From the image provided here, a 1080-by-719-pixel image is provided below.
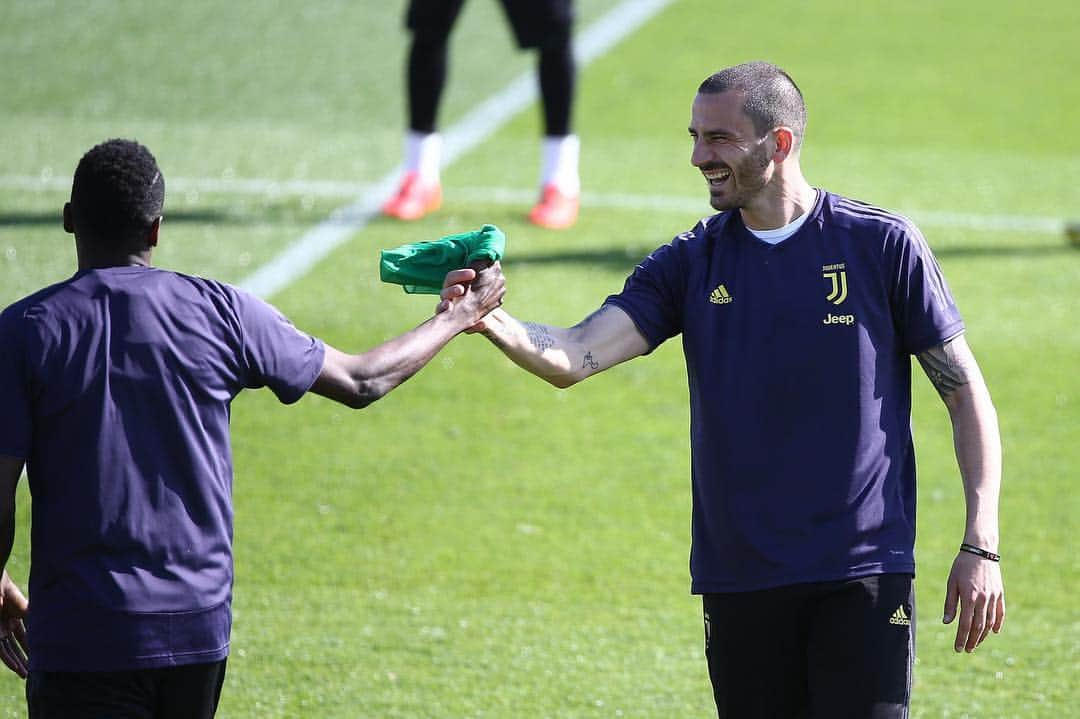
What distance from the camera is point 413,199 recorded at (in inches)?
444

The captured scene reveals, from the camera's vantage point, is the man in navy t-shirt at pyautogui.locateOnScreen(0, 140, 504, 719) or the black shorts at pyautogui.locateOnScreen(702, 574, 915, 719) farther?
the black shorts at pyautogui.locateOnScreen(702, 574, 915, 719)

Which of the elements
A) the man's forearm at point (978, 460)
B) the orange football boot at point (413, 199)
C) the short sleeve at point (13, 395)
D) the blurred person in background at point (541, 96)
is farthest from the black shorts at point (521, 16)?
the short sleeve at point (13, 395)

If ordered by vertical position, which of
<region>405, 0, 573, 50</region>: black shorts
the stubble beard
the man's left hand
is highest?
<region>405, 0, 573, 50</region>: black shorts

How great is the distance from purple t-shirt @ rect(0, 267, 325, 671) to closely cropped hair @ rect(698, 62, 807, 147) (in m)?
1.44

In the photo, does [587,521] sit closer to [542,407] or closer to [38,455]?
[542,407]

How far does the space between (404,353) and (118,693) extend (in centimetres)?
105

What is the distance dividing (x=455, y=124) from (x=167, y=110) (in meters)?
2.36

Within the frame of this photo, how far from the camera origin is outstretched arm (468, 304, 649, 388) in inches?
177

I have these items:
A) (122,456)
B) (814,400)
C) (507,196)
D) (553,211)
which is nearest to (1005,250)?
(553,211)

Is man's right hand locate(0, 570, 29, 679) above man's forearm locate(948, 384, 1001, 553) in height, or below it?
below

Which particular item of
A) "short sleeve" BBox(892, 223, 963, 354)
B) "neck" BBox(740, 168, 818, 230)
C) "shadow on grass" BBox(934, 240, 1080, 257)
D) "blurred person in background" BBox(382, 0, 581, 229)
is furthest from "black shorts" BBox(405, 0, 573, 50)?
"short sleeve" BBox(892, 223, 963, 354)

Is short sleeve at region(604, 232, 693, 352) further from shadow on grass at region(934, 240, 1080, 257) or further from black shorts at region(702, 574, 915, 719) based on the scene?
shadow on grass at region(934, 240, 1080, 257)

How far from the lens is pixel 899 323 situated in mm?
4289

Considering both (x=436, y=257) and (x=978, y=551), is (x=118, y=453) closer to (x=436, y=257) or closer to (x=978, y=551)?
(x=436, y=257)
